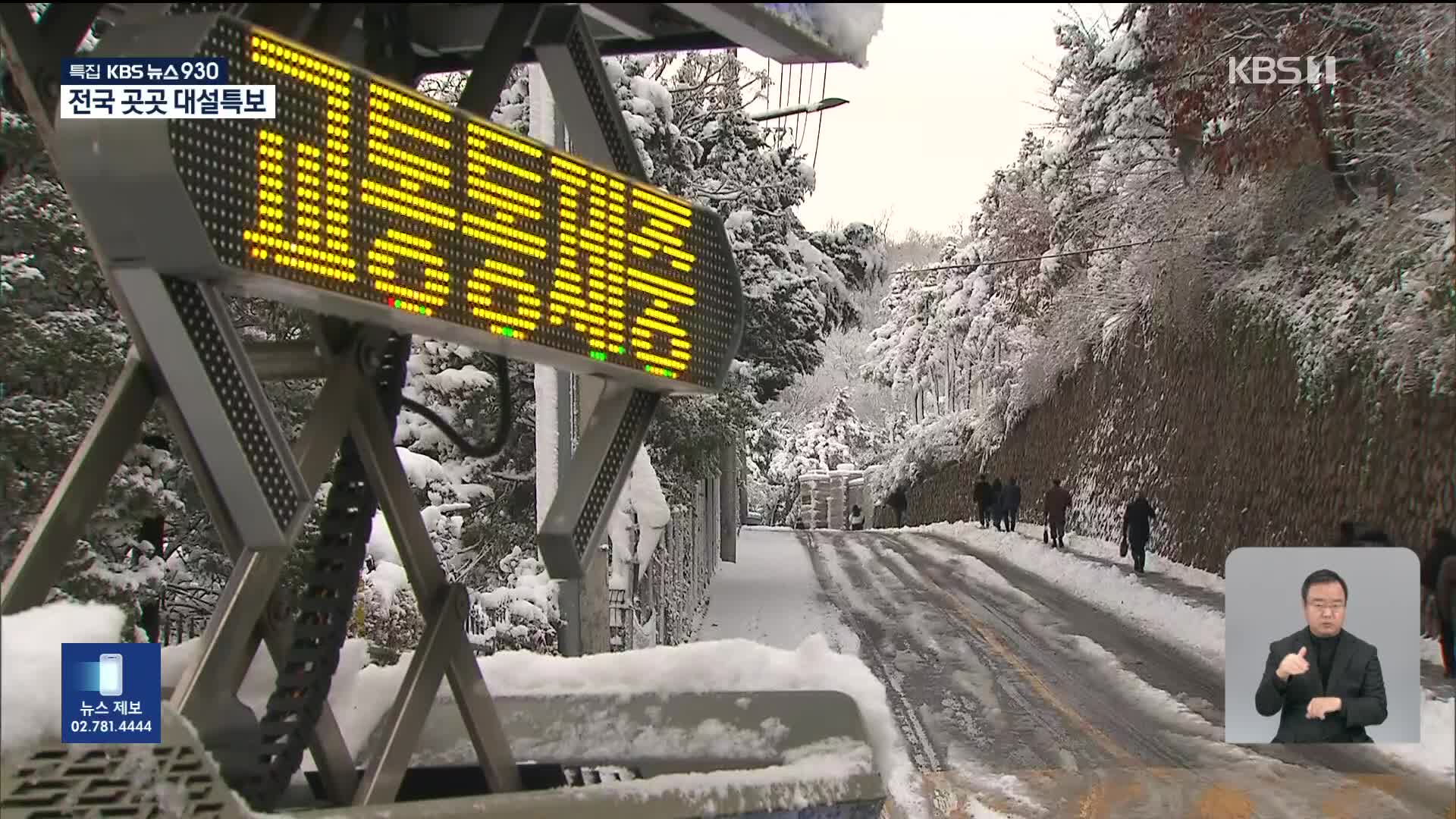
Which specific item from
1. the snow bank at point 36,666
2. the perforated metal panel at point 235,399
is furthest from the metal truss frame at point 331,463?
the snow bank at point 36,666

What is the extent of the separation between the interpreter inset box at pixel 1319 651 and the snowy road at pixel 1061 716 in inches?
145

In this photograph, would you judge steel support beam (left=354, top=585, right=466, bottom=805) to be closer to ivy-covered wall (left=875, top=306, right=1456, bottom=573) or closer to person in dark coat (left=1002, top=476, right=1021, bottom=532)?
ivy-covered wall (left=875, top=306, right=1456, bottom=573)

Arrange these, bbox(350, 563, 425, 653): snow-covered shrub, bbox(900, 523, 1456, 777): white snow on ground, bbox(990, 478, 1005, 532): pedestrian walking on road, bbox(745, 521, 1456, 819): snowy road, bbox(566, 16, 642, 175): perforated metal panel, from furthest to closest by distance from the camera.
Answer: bbox(990, 478, 1005, 532): pedestrian walking on road
bbox(900, 523, 1456, 777): white snow on ground
bbox(350, 563, 425, 653): snow-covered shrub
bbox(745, 521, 1456, 819): snowy road
bbox(566, 16, 642, 175): perforated metal panel

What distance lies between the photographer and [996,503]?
36844 millimetres

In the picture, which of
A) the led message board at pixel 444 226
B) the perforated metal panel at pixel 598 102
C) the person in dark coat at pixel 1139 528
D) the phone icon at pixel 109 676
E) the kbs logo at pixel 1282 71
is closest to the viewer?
the led message board at pixel 444 226

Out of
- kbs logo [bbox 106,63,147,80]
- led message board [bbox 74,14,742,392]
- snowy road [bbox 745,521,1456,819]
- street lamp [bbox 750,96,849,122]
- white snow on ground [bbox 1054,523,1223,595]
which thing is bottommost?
snowy road [bbox 745,521,1456,819]

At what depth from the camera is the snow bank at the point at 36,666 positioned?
262cm

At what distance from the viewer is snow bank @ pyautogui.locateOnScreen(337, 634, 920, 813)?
13.3ft

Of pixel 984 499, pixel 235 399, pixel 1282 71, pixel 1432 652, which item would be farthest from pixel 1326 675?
pixel 984 499

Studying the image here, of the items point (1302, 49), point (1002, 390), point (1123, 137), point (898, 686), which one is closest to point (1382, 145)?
point (1302, 49)

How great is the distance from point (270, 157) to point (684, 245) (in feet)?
4.48

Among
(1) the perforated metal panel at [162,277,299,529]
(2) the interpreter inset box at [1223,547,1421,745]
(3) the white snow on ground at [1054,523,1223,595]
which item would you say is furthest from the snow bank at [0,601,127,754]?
(3) the white snow on ground at [1054,523,1223,595]

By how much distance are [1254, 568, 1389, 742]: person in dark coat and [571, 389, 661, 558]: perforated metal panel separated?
2.13 m

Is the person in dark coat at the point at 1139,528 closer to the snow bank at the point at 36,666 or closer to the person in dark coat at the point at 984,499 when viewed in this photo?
the person in dark coat at the point at 984,499
